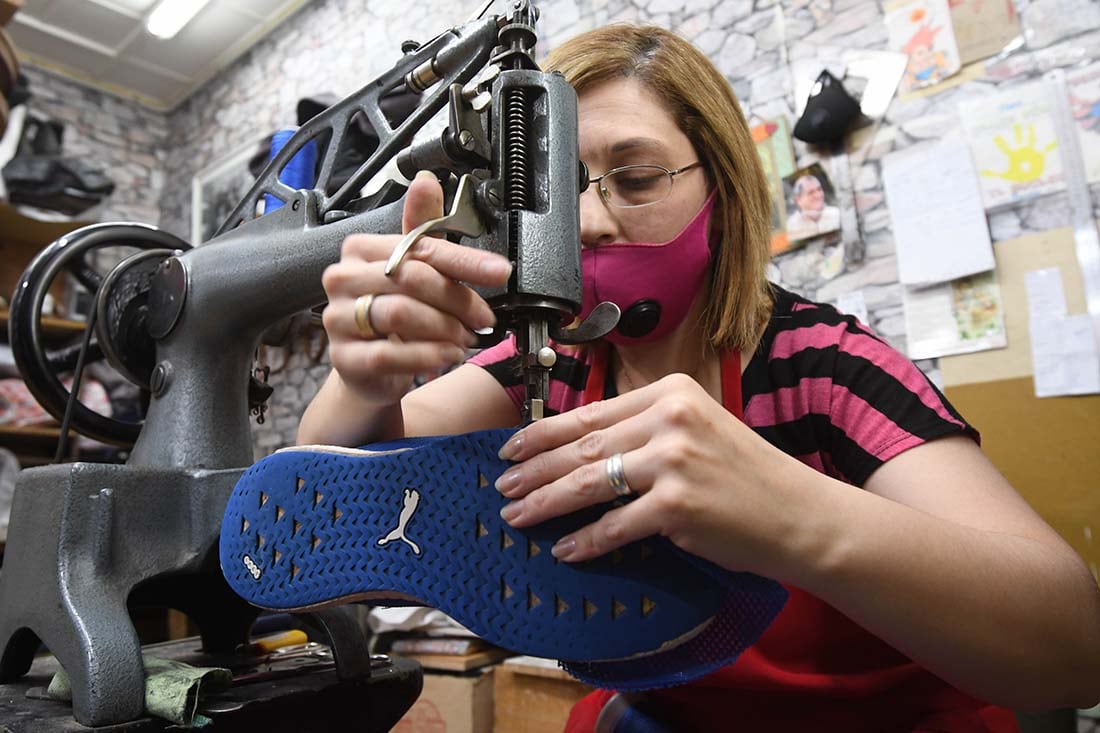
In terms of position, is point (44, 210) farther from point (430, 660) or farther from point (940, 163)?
point (940, 163)

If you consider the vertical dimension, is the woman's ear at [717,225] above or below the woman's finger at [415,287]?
above

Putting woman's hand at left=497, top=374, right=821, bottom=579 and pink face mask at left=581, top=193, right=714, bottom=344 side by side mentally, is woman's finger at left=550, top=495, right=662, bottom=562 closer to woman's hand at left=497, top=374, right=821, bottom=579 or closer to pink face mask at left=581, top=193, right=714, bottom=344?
woman's hand at left=497, top=374, right=821, bottom=579

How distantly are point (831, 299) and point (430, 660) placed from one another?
1546 millimetres

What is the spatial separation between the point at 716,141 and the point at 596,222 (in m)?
0.24

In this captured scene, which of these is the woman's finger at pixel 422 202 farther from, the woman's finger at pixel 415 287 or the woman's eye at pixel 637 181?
the woman's eye at pixel 637 181

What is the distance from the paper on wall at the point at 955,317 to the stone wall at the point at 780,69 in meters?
0.04

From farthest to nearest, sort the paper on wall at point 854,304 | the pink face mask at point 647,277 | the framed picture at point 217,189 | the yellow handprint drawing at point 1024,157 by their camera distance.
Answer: the framed picture at point 217,189 < the paper on wall at point 854,304 < the yellow handprint drawing at point 1024,157 < the pink face mask at point 647,277

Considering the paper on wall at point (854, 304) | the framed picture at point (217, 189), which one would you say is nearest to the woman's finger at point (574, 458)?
the paper on wall at point (854, 304)

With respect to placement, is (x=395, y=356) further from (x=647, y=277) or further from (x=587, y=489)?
(x=647, y=277)

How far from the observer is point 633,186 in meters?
0.99

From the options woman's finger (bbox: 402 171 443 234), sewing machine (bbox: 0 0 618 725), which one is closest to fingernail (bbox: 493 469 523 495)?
sewing machine (bbox: 0 0 618 725)

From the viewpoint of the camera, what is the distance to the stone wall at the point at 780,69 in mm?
1826

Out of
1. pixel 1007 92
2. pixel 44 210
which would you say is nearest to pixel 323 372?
pixel 44 210

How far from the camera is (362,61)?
3543 mm
